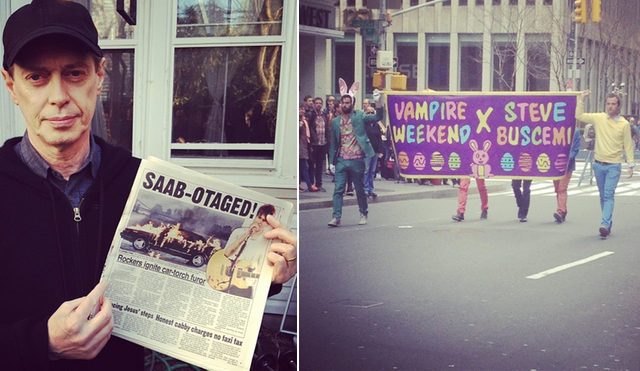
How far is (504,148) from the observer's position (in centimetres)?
346

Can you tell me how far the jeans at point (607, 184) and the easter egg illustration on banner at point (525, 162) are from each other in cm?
27

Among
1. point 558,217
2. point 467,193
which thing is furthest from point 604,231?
point 467,193

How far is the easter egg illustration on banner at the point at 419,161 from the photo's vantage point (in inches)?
141

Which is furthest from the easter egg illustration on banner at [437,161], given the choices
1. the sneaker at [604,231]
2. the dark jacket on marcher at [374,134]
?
A: the sneaker at [604,231]

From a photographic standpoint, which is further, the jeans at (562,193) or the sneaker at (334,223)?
the sneaker at (334,223)

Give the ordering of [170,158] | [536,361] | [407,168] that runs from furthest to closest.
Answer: [407,168], [536,361], [170,158]

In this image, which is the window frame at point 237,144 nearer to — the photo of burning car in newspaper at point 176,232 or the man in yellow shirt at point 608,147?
the photo of burning car in newspaper at point 176,232

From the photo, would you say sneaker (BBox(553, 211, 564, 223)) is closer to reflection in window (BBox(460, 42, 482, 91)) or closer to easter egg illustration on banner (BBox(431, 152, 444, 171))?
easter egg illustration on banner (BBox(431, 152, 444, 171))

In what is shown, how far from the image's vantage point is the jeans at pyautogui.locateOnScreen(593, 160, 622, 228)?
11.1ft

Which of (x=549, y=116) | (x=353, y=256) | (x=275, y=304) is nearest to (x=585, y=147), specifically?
(x=549, y=116)

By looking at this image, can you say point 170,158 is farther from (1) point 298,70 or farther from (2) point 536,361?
(2) point 536,361

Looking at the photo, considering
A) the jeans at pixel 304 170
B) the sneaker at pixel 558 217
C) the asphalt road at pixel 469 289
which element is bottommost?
the asphalt road at pixel 469 289

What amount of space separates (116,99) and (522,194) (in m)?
1.75

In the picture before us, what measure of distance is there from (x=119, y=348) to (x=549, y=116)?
6.70ft
